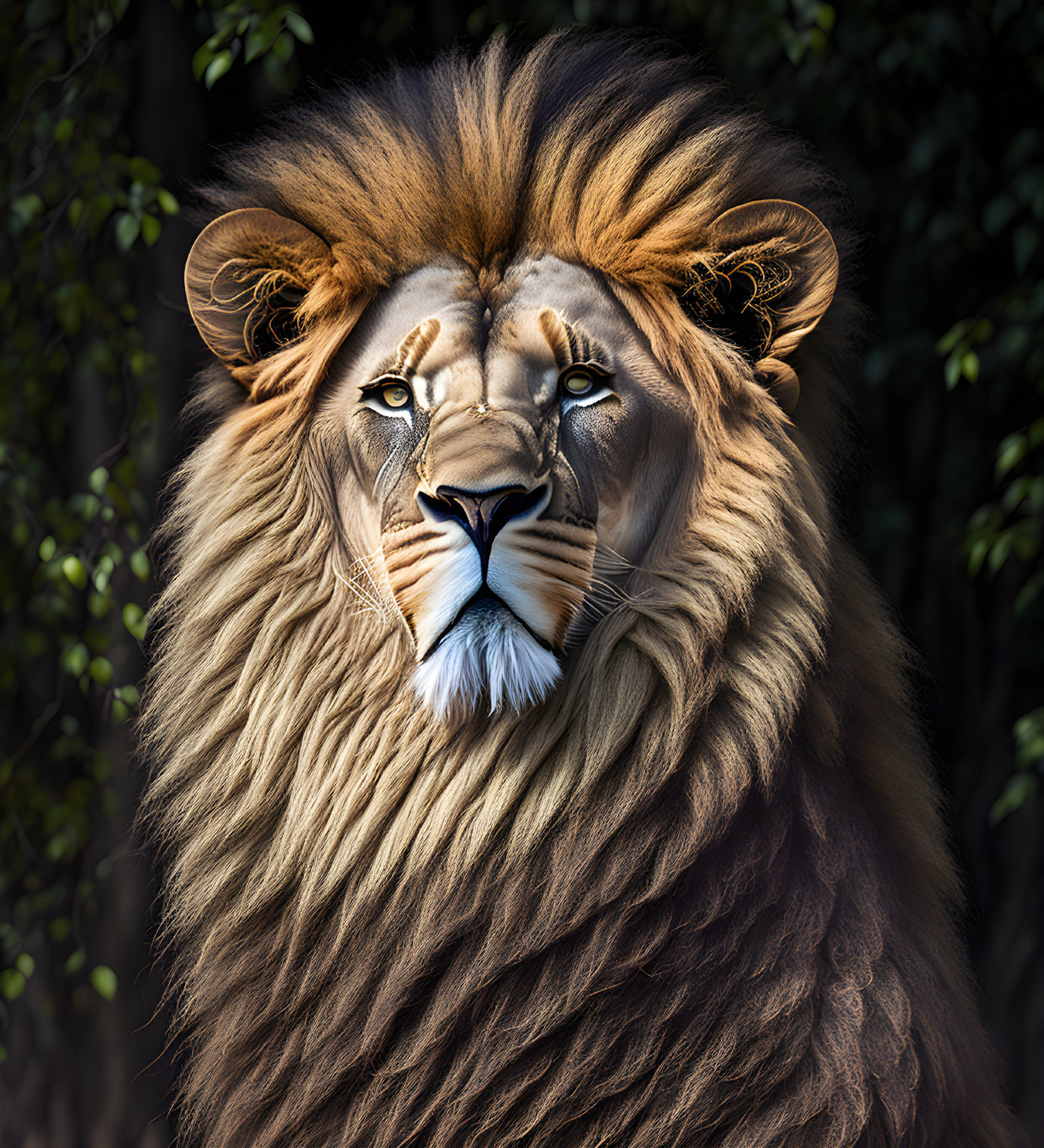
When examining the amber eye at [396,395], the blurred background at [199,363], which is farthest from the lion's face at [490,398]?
the blurred background at [199,363]

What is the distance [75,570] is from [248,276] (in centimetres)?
78

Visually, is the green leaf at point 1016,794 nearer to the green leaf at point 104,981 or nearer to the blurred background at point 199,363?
the blurred background at point 199,363

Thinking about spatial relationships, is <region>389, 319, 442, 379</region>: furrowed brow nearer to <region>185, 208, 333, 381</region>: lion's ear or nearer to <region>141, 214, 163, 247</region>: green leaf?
<region>185, 208, 333, 381</region>: lion's ear

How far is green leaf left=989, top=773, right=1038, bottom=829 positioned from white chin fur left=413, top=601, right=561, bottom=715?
2.75 ft

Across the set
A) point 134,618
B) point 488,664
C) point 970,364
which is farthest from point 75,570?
point 970,364

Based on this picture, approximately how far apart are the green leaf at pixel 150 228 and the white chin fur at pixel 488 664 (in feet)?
3.17

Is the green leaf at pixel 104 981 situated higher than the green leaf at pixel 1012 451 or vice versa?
the green leaf at pixel 1012 451

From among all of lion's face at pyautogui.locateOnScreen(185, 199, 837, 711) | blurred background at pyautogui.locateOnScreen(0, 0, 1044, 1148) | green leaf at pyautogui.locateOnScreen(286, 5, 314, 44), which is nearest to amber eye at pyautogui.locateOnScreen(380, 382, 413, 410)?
lion's face at pyautogui.locateOnScreen(185, 199, 837, 711)

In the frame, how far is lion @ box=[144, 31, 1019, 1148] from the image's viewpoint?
79cm

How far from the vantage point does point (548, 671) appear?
0.78 meters

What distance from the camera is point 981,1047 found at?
3.02 ft

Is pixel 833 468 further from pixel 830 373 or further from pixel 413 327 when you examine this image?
pixel 413 327

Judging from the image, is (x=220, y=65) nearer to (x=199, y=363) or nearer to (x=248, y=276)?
(x=199, y=363)

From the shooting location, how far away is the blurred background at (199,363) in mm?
1357
